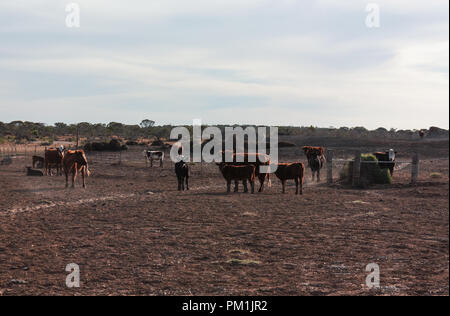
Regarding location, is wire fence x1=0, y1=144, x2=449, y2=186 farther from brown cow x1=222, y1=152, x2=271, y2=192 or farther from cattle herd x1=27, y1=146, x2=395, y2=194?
brown cow x1=222, y1=152, x2=271, y2=192

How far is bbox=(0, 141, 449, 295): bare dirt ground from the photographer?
607 centimetres

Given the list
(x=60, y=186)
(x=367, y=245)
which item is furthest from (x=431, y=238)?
(x=60, y=186)

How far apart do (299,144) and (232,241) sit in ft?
134

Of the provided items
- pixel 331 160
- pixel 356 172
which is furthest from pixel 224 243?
pixel 331 160

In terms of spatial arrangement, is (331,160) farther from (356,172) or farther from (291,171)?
(291,171)

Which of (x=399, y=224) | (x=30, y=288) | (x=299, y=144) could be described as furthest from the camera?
(x=299, y=144)

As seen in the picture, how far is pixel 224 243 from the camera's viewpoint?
848 centimetres

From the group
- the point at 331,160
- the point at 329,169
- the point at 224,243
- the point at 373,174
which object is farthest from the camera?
the point at 331,160

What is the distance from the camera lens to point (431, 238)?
8664 mm

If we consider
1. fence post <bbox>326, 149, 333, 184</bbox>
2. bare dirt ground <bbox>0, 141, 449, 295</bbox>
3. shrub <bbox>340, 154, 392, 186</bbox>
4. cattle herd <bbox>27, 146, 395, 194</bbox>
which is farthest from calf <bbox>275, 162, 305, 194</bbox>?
fence post <bbox>326, 149, 333, 184</bbox>

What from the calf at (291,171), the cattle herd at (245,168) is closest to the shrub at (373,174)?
the cattle herd at (245,168)
